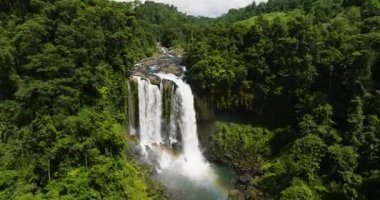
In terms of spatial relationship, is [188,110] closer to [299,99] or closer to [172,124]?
[172,124]

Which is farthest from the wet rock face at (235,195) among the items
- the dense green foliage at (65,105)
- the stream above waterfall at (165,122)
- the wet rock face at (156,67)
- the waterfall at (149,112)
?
the wet rock face at (156,67)

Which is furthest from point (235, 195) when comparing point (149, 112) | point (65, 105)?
point (65, 105)

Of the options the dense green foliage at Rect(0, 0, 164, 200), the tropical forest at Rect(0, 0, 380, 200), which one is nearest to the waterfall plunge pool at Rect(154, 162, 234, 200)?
the tropical forest at Rect(0, 0, 380, 200)

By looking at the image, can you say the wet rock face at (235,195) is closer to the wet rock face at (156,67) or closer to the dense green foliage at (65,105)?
the dense green foliage at (65,105)

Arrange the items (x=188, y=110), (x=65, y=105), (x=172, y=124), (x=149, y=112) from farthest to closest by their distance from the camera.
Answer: (x=188, y=110) < (x=172, y=124) < (x=149, y=112) < (x=65, y=105)

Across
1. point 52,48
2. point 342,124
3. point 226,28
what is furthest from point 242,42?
point 52,48

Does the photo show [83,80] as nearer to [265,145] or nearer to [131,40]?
[131,40]
